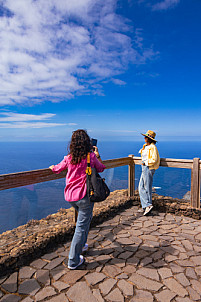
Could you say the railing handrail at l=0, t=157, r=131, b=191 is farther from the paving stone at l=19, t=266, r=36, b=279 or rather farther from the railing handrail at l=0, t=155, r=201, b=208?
the paving stone at l=19, t=266, r=36, b=279

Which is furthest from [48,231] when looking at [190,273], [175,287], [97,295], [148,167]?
[148,167]

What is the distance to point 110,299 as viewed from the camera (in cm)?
225

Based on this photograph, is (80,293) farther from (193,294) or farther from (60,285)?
(193,294)

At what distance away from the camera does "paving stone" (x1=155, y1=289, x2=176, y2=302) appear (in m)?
2.24

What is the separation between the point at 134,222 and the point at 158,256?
141 cm

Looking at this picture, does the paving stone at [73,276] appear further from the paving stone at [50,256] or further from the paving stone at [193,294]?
the paving stone at [193,294]

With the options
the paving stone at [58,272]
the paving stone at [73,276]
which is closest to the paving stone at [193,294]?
the paving stone at [73,276]

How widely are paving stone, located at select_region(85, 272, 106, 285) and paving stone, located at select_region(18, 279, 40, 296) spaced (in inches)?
24.4

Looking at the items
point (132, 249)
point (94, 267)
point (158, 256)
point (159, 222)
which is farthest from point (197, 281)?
point (159, 222)

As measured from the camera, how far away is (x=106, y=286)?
8.07 ft

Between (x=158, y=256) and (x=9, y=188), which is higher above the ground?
(x=9, y=188)

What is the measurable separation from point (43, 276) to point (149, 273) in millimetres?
1420

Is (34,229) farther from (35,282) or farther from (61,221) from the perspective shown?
(35,282)

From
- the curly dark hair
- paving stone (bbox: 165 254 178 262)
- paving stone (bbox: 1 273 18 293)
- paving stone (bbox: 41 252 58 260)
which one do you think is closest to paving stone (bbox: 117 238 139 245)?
paving stone (bbox: 165 254 178 262)
